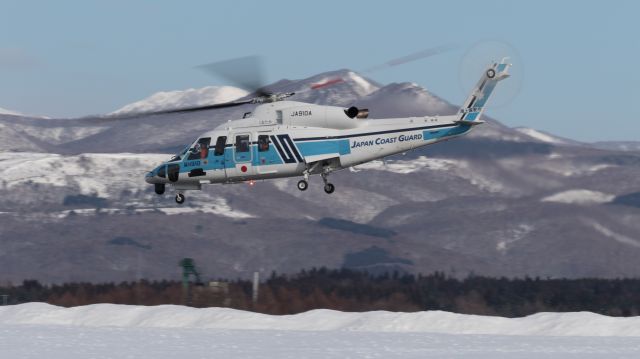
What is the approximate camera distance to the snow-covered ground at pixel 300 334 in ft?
176

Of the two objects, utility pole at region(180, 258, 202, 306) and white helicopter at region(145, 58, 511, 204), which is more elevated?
white helicopter at region(145, 58, 511, 204)

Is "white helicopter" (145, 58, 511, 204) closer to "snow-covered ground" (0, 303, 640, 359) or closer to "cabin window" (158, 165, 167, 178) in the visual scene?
"cabin window" (158, 165, 167, 178)

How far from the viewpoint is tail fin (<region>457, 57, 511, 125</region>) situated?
59.8 meters

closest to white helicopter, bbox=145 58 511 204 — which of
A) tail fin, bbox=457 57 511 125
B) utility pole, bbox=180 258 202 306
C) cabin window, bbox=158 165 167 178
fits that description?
tail fin, bbox=457 57 511 125

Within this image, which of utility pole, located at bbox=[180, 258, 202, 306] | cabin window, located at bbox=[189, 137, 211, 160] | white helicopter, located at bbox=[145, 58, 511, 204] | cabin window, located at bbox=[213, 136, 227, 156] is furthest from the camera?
utility pole, located at bbox=[180, 258, 202, 306]

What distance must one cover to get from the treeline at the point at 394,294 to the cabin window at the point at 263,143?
39332mm

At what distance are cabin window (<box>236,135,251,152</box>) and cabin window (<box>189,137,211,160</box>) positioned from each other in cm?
174

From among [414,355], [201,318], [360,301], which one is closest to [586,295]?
[360,301]

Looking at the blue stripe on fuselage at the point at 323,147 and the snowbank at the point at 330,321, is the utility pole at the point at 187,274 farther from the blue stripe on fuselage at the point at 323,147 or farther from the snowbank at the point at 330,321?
the blue stripe on fuselage at the point at 323,147

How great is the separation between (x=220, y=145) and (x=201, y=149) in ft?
4.13

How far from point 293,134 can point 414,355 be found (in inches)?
515

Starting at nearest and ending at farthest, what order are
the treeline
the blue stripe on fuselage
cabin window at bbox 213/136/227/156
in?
the blue stripe on fuselage, cabin window at bbox 213/136/227/156, the treeline

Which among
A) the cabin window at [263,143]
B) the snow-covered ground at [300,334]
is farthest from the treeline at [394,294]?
the cabin window at [263,143]

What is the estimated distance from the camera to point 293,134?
199 ft
